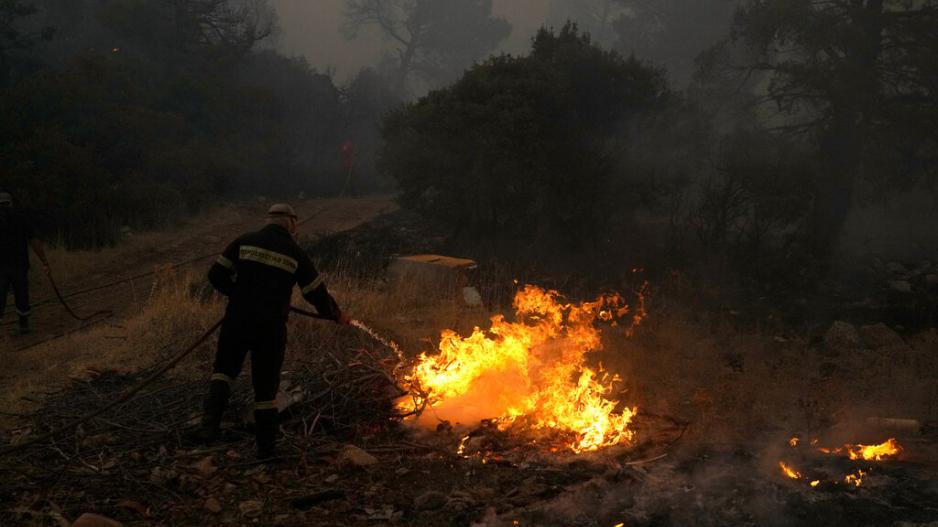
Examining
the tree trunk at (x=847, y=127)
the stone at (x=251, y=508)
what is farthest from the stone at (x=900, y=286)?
the stone at (x=251, y=508)

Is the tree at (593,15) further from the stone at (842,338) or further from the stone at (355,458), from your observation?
the stone at (355,458)

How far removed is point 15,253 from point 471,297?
6.12 meters

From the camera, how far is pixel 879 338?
9.13 metres

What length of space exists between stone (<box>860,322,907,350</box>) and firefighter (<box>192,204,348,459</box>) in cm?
763

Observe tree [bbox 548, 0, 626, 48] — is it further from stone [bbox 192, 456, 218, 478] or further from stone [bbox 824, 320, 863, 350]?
stone [bbox 192, 456, 218, 478]

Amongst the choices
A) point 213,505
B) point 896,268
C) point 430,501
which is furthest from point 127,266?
point 896,268

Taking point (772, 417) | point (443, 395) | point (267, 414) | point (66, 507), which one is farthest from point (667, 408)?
point (66, 507)

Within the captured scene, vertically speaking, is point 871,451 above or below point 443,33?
below

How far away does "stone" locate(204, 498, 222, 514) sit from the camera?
4.39 meters

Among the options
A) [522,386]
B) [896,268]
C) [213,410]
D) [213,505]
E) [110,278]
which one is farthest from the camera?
[896,268]

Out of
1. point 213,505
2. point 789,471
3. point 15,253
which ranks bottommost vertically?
point 213,505

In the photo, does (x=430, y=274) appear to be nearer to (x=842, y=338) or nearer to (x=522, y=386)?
(x=522, y=386)

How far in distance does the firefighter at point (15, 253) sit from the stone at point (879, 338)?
10840 mm

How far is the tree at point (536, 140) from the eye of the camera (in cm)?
1457
